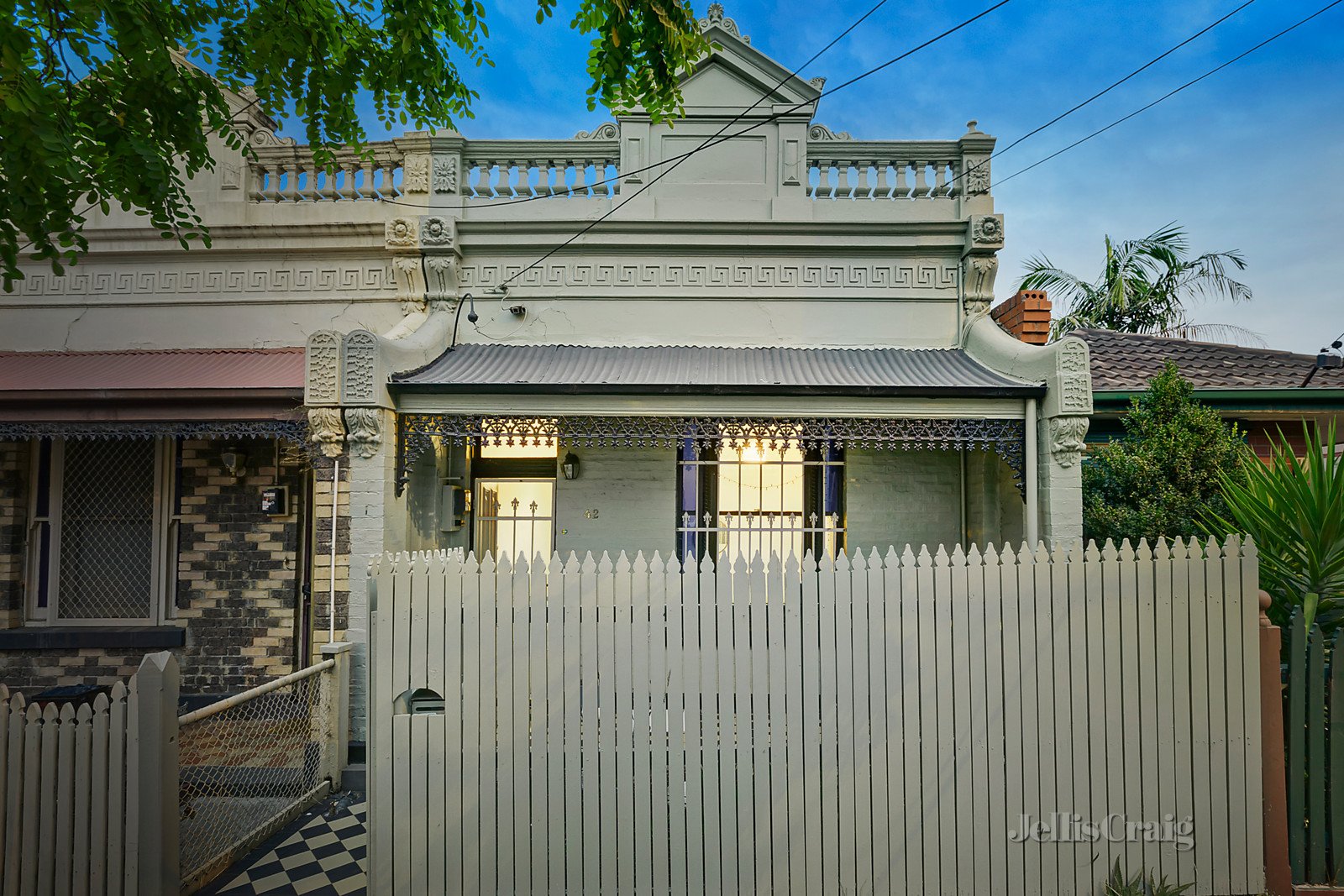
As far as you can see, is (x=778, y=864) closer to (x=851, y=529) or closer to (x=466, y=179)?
(x=851, y=529)

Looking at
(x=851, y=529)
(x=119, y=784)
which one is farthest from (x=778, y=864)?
(x=851, y=529)

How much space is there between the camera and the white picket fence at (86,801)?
3148mm

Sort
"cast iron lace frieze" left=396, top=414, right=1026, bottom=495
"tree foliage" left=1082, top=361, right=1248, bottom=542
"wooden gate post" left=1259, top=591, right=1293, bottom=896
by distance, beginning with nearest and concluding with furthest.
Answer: "wooden gate post" left=1259, top=591, right=1293, bottom=896, "tree foliage" left=1082, top=361, right=1248, bottom=542, "cast iron lace frieze" left=396, top=414, right=1026, bottom=495

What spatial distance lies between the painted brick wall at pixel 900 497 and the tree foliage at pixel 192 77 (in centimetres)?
419

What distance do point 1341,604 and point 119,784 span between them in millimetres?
6494

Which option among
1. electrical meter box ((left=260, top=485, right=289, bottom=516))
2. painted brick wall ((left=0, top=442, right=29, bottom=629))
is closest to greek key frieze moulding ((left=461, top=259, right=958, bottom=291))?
electrical meter box ((left=260, top=485, right=289, bottom=516))

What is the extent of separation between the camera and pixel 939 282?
22.6ft

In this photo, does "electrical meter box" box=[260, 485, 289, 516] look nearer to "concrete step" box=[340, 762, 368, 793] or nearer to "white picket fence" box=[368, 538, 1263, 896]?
"concrete step" box=[340, 762, 368, 793]

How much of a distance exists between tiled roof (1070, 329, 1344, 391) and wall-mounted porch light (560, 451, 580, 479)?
5.37 m

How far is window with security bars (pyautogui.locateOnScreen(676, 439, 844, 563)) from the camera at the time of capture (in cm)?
695

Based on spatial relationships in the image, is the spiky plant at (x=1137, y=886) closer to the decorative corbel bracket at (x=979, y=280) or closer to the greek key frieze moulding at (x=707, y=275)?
the decorative corbel bracket at (x=979, y=280)

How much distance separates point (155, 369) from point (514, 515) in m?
3.76

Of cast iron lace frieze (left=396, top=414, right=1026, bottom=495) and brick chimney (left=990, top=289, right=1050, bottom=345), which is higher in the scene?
brick chimney (left=990, top=289, right=1050, bottom=345)

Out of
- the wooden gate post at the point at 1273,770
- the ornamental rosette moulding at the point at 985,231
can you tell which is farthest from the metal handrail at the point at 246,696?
the ornamental rosette moulding at the point at 985,231
